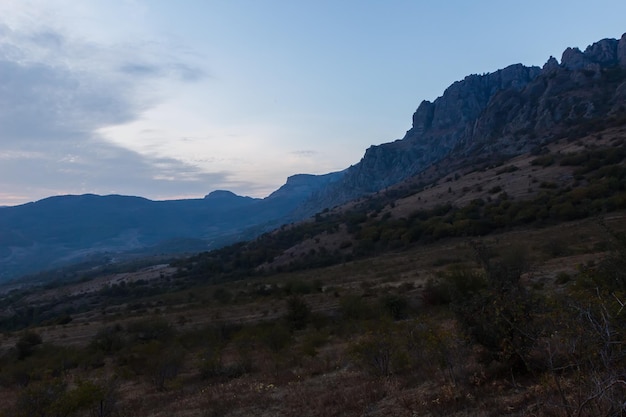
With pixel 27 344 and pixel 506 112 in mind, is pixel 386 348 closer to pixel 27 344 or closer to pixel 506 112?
pixel 27 344

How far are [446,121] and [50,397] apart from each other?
18158 cm

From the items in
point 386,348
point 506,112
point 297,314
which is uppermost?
point 506,112

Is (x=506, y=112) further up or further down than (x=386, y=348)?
further up

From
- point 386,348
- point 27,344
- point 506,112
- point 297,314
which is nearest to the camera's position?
point 386,348

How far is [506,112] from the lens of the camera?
123m

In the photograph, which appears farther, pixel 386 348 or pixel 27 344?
pixel 27 344

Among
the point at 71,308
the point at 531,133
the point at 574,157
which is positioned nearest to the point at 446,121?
the point at 531,133

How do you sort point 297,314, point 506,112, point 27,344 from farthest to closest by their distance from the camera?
1. point 506,112
2. point 27,344
3. point 297,314

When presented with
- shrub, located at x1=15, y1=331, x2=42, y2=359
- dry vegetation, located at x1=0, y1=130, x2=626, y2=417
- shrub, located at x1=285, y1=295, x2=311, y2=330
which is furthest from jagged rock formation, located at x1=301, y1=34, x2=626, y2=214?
shrub, located at x1=15, y1=331, x2=42, y2=359

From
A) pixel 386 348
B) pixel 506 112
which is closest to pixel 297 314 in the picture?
pixel 386 348

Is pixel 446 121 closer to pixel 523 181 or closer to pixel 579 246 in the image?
pixel 523 181

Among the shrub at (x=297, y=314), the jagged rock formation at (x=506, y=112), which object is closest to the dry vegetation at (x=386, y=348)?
the shrub at (x=297, y=314)

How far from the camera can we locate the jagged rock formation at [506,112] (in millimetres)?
99438

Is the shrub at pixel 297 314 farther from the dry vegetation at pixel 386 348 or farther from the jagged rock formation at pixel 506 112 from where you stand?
the jagged rock formation at pixel 506 112
